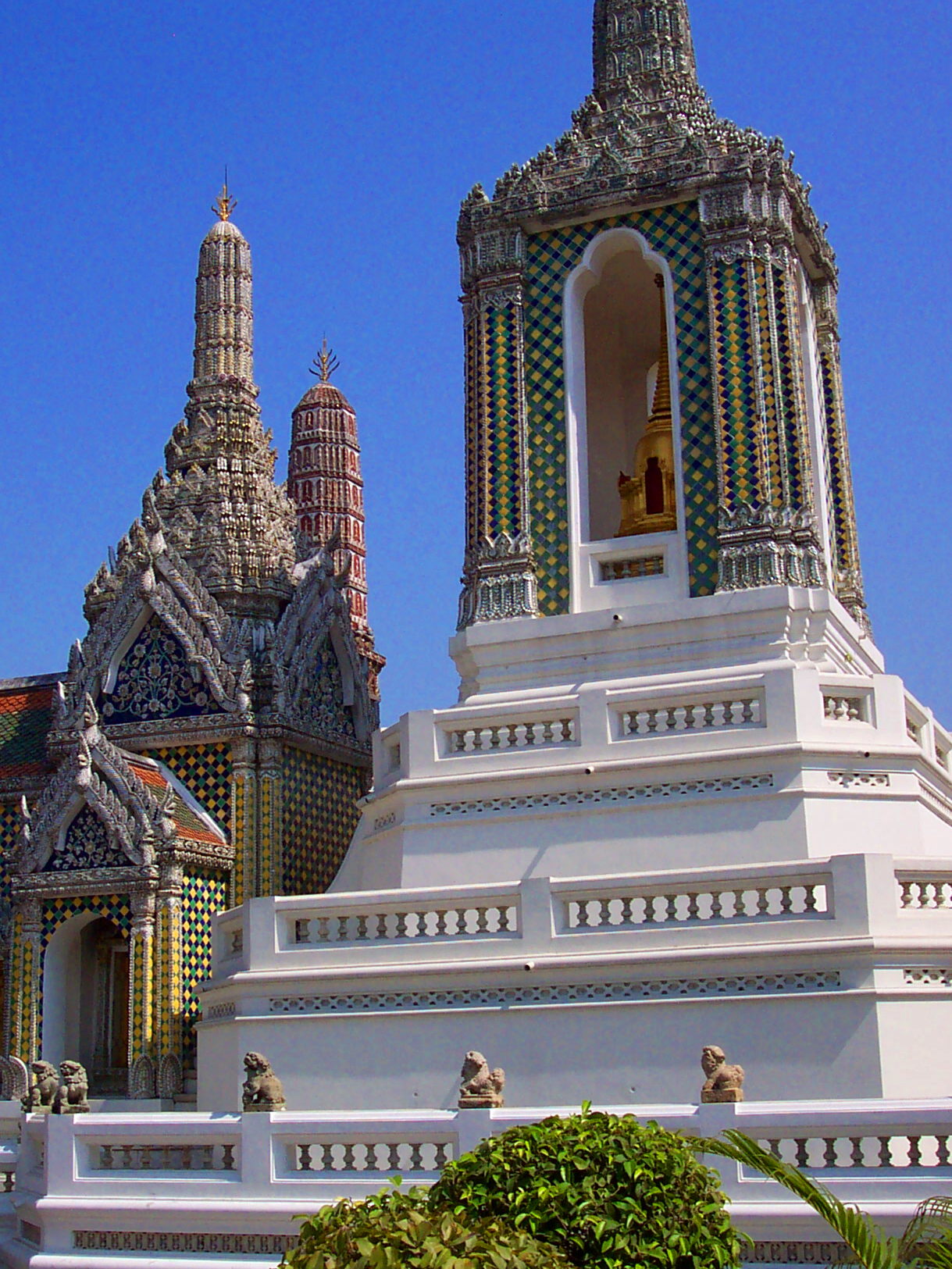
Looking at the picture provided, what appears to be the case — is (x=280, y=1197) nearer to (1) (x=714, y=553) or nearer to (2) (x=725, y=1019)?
(2) (x=725, y=1019)

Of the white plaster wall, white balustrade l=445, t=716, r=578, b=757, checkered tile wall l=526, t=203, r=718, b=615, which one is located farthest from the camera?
checkered tile wall l=526, t=203, r=718, b=615

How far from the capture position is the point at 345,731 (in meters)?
19.9

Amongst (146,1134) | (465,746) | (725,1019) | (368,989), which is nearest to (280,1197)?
(146,1134)

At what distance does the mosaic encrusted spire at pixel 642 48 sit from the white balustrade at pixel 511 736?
7.47 metres

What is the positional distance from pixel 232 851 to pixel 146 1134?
6.90 m

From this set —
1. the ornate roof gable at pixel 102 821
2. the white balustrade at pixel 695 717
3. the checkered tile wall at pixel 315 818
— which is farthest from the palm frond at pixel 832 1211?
the checkered tile wall at pixel 315 818

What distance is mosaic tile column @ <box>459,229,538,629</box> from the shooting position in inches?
616

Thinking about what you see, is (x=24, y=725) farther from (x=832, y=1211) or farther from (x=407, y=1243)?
(x=407, y=1243)

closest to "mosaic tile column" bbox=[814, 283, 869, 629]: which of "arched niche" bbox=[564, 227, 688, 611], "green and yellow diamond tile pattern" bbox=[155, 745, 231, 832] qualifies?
"arched niche" bbox=[564, 227, 688, 611]

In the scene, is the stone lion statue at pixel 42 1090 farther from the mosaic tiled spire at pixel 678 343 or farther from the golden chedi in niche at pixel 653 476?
the golden chedi in niche at pixel 653 476

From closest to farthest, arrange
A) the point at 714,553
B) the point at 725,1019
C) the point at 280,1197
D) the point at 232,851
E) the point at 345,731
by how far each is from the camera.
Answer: the point at 280,1197
the point at 725,1019
the point at 714,553
the point at 232,851
the point at 345,731

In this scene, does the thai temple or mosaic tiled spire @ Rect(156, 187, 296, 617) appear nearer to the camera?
the thai temple

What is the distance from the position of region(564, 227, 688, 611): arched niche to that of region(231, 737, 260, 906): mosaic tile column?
14.9 feet

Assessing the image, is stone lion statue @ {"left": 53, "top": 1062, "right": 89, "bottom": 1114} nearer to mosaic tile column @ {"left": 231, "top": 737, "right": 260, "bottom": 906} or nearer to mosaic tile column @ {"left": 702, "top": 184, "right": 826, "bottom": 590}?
A: mosaic tile column @ {"left": 231, "top": 737, "right": 260, "bottom": 906}
